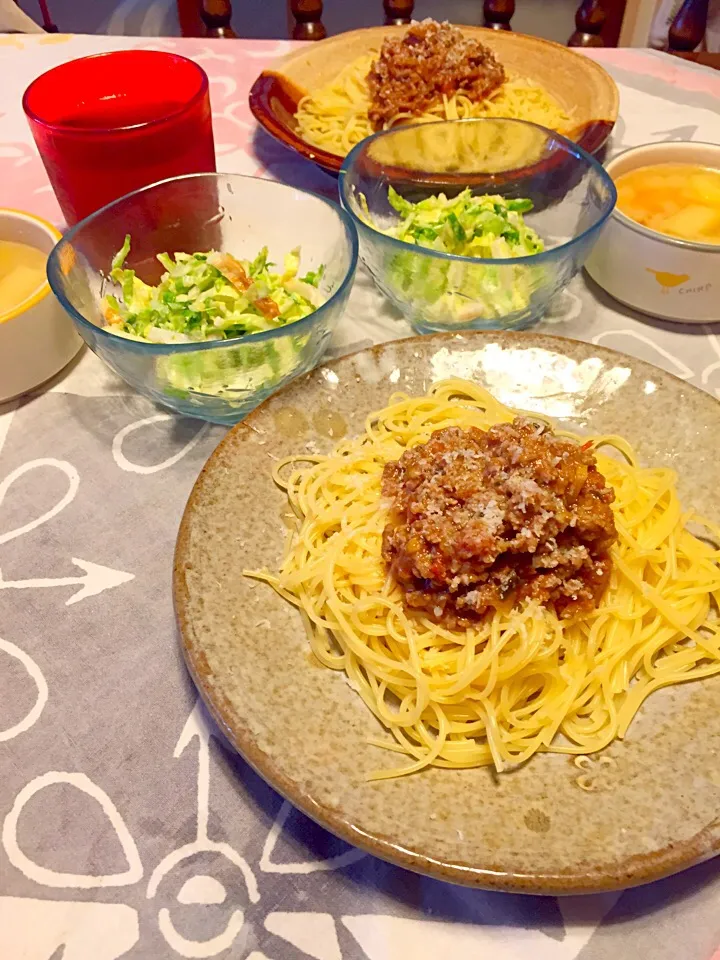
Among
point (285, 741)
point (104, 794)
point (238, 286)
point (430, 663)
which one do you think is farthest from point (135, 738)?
point (238, 286)

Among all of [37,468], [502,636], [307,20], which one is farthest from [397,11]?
[502,636]

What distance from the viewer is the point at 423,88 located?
298 cm

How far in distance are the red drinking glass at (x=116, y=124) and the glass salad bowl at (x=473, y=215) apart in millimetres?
528

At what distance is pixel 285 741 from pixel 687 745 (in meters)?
0.75

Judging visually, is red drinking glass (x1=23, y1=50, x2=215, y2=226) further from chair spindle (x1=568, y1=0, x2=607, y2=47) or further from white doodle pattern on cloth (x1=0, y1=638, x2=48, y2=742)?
chair spindle (x1=568, y1=0, x2=607, y2=47)

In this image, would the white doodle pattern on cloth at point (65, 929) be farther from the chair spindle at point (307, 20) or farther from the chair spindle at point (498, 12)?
the chair spindle at point (498, 12)

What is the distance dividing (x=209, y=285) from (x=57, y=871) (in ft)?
5.06

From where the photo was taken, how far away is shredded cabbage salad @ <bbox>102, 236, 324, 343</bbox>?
6.79 ft

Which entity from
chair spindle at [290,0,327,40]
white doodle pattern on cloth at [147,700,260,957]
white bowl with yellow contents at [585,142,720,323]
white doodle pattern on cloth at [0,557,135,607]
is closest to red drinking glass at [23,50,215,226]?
white doodle pattern on cloth at [0,557,135,607]

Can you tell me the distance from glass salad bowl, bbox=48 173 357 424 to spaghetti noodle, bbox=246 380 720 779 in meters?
0.34

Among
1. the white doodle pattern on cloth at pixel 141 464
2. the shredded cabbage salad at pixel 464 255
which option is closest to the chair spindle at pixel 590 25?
the shredded cabbage salad at pixel 464 255

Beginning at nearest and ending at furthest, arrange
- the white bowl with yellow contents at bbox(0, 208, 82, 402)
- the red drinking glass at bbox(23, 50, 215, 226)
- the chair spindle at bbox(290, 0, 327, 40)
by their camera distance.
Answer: the white bowl with yellow contents at bbox(0, 208, 82, 402) < the red drinking glass at bbox(23, 50, 215, 226) < the chair spindle at bbox(290, 0, 327, 40)

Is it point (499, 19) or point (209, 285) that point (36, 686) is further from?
point (499, 19)

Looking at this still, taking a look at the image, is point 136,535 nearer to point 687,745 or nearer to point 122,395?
point 122,395
